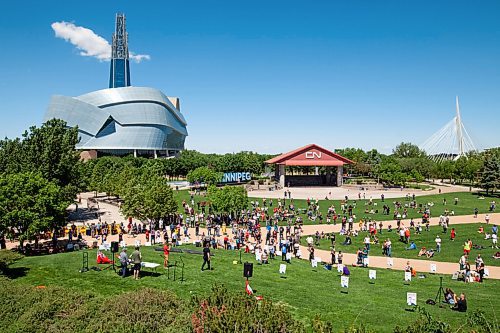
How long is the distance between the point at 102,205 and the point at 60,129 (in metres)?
13.6

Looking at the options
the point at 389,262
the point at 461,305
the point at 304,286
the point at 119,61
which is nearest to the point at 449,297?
the point at 461,305

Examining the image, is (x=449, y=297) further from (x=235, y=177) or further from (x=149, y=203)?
(x=235, y=177)

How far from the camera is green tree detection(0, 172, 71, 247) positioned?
2102 cm

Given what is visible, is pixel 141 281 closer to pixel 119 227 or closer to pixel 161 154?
pixel 119 227

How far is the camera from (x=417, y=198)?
163ft

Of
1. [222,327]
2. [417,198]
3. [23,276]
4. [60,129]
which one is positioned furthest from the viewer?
[417,198]

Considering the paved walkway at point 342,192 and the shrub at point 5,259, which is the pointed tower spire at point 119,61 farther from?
the shrub at point 5,259

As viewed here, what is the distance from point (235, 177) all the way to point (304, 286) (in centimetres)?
5822

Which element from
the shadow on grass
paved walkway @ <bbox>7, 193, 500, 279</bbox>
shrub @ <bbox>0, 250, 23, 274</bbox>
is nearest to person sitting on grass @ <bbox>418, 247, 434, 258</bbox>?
paved walkway @ <bbox>7, 193, 500, 279</bbox>

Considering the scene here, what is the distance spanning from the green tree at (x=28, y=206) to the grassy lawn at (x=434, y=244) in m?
15.0

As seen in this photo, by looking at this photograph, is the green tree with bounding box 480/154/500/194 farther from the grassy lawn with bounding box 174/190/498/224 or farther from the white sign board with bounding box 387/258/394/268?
the white sign board with bounding box 387/258/394/268

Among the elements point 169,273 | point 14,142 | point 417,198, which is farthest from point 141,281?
point 417,198

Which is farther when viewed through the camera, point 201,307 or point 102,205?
point 102,205

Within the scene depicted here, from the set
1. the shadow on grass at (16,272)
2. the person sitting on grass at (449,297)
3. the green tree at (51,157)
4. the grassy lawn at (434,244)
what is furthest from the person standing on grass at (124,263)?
the green tree at (51,157)
